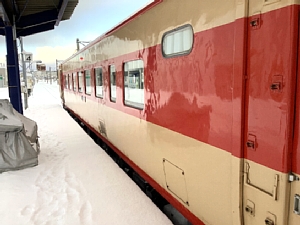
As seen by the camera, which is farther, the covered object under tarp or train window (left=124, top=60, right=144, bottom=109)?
the covered object under tarp

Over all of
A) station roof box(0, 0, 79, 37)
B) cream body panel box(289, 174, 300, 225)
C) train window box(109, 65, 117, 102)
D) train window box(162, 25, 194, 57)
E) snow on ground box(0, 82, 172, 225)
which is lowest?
snow on ground box(0, 82, 172, 225)

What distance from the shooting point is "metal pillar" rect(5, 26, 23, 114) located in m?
8.66

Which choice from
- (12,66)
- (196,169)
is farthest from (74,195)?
(12,66)

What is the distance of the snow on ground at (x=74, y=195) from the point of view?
330 cm

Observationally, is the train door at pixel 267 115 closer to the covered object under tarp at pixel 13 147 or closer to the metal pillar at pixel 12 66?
the covered object under tarp at pixel 13 147

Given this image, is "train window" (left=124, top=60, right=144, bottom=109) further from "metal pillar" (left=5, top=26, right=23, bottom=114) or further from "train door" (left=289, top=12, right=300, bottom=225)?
"metal pillar" (left=5, top=26, right=23, bottom=114)

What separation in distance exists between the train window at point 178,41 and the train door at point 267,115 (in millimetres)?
815

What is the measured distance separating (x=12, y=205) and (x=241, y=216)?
10.1ft

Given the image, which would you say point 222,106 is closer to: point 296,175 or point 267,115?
point 267,115

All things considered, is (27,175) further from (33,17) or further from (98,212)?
(33,17)

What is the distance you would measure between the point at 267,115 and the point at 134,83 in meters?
2.70

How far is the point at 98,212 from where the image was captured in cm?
344

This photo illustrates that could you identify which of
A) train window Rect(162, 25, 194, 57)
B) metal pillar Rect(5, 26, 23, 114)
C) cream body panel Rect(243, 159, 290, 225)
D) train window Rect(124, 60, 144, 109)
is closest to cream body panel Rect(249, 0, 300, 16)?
train window Rect(162, 25, 194, 57)

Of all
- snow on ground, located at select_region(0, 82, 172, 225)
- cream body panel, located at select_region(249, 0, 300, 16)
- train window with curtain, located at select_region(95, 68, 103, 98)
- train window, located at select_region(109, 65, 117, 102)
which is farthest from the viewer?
train window with curtain, located at select_region(95, 68, 103, 98)
